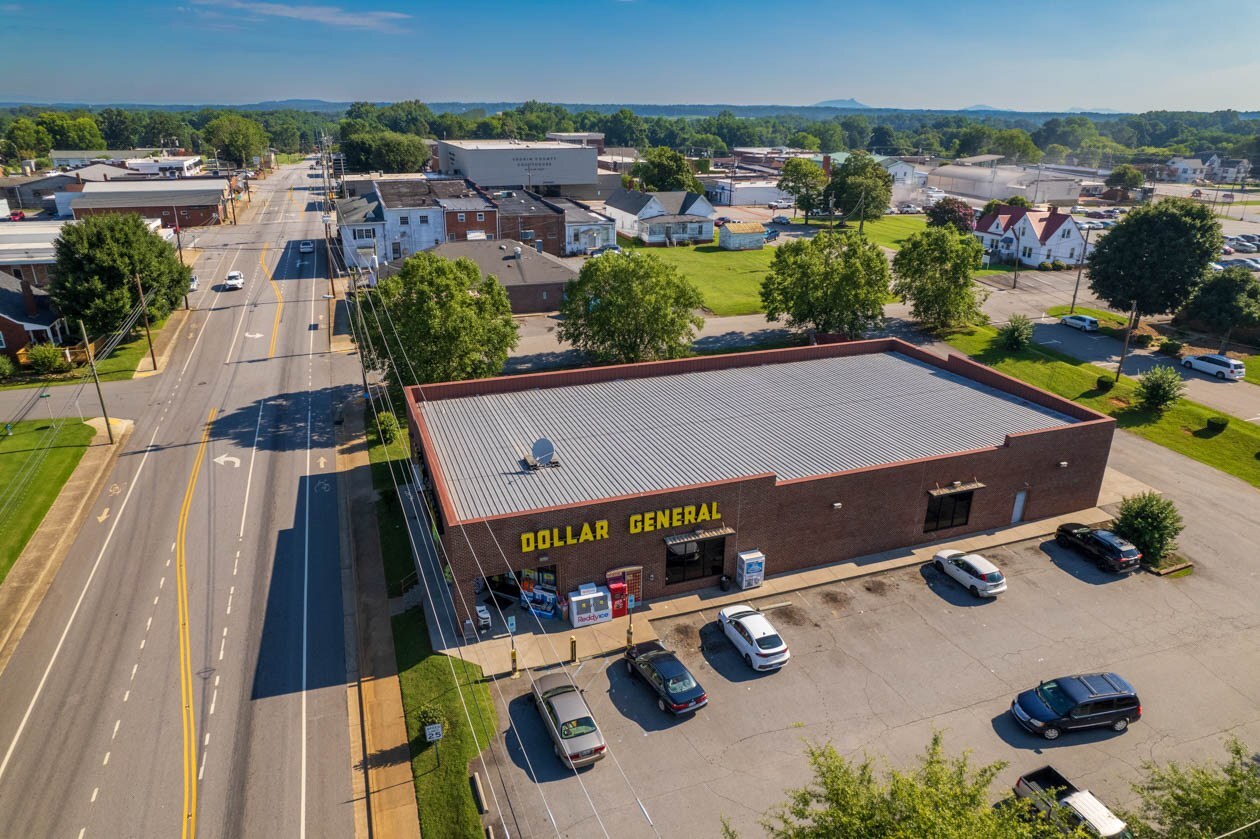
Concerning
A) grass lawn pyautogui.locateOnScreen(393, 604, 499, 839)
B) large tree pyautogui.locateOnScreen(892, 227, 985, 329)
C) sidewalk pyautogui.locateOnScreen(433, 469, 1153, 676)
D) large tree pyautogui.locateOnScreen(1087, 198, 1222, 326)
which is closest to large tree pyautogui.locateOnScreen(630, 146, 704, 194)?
large tree pyautogui.locateOnScreen(892, 227, 985, 329)

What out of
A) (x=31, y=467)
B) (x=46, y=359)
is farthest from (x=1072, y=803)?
(x=46, y=359)

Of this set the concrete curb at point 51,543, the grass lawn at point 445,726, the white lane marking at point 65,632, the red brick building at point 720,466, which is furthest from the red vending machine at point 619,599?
the concrete curb at point 51,543

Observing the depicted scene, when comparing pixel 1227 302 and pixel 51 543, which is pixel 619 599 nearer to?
pixel 51 543

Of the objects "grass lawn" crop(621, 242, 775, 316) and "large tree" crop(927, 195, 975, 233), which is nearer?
"grass lawn" crop(621, 242, 775, 316)

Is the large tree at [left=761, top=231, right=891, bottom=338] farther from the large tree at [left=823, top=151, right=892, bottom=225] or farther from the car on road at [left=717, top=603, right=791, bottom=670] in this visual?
the large tree at [left=823, top=151, right=892, bottom=225]

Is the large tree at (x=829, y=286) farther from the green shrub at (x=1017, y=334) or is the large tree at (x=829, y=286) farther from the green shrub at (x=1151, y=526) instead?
the green shrub at (x=1151, y=526)

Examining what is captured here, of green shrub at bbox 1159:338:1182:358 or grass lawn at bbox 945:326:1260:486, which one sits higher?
green shrub at bbox 1159:338:1182:358
